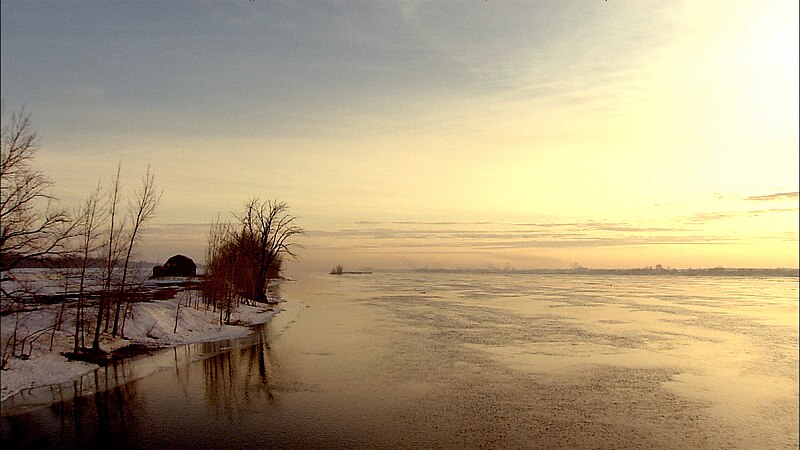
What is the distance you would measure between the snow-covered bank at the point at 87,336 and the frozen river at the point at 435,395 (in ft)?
3.19

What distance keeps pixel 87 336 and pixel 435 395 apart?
44.9ft

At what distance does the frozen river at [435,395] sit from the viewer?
12.0 meters

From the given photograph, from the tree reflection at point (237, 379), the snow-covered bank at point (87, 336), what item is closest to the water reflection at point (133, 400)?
the tree reflection at point (237, 379)

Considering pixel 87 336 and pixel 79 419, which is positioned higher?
pixel 87 336

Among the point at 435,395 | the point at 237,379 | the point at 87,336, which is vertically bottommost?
the point at 435,395

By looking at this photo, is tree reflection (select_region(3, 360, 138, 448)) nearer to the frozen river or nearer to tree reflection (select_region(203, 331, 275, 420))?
the frozen river

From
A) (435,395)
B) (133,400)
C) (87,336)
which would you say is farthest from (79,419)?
(87,336)

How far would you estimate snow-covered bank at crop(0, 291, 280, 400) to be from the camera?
16.1 m

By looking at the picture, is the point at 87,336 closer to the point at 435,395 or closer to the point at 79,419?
the point at 79,419

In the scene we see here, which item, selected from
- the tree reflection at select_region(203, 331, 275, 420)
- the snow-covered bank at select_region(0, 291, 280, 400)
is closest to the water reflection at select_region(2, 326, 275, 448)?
the tree reflection at select_region(203, 331, 275, 420)

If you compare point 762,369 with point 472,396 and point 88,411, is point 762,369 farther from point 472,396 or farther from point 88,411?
point 88,411

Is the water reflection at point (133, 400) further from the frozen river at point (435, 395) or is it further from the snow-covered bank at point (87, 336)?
the snow-covered bank at point (87, 336)

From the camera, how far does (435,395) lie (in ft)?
51.8

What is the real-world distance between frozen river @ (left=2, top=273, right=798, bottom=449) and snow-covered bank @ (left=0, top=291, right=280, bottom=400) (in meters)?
0.97
